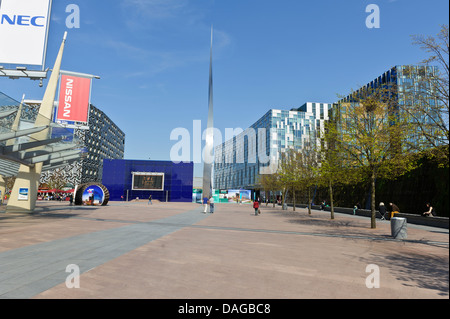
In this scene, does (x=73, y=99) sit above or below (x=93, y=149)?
below

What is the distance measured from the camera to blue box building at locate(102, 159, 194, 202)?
75125 millimetres

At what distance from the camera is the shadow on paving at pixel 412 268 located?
5789mm

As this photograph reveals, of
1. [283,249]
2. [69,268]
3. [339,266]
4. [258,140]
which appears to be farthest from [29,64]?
[258,140]

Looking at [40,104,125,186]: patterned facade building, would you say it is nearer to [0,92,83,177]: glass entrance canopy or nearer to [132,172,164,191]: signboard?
[132,172,164,191]: signboard

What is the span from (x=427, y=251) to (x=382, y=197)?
63.0ft

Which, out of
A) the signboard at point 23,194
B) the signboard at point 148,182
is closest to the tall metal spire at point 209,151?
the signboard at point 23,194

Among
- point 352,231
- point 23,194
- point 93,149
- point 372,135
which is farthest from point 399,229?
point 93,149

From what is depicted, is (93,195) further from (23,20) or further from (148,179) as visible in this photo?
(148,179)

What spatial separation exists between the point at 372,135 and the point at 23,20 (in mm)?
26212

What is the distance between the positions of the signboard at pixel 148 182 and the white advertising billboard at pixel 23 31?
54.6m

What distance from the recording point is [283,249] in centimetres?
938

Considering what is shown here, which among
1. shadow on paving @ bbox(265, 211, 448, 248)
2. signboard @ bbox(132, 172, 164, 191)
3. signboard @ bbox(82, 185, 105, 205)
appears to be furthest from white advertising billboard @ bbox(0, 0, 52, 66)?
signboard @ bbox(132, 172, 164, 191)

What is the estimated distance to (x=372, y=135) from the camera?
15.8 m

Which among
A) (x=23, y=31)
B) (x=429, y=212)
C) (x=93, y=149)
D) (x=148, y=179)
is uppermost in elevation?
(x=93, y=149)
